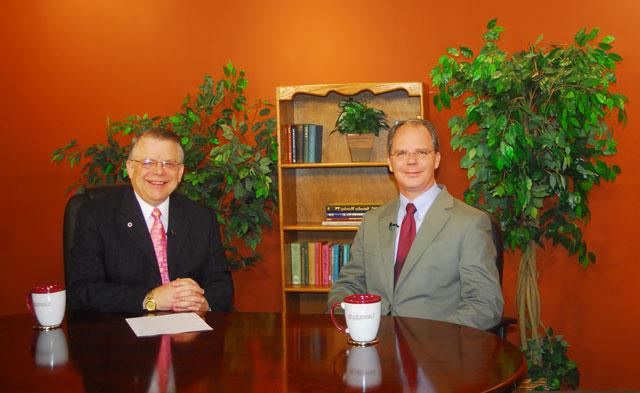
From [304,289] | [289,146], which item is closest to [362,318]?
[304,289]

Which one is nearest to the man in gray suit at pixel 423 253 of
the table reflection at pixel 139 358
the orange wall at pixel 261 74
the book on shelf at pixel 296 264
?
the table reflection at pixel 139 358

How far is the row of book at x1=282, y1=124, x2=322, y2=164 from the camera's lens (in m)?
4.15

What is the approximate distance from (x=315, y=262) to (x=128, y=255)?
179 centimetres

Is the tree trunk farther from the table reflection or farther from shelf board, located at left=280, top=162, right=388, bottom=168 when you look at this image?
the table reflection

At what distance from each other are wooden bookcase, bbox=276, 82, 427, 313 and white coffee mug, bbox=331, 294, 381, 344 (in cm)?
237

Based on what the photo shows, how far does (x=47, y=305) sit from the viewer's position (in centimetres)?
198

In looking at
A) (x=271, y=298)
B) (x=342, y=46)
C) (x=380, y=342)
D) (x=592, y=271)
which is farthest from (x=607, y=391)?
(x=380, y=342)

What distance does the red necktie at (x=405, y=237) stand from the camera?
2518 mm

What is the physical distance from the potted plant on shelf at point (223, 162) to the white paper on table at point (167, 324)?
175 cm

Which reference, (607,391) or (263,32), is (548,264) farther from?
(263,32)

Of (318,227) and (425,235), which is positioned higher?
(425,235)

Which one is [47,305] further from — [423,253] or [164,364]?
[423,253]

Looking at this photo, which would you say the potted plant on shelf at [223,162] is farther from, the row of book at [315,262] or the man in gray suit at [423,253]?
the man in gray suit at [423,253]

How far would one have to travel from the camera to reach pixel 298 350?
5.52 feet
